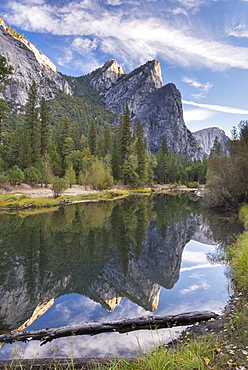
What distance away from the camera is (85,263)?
37.9 ft

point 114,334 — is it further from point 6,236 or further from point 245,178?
point 245,178

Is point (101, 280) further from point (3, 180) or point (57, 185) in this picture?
point (3, 180)

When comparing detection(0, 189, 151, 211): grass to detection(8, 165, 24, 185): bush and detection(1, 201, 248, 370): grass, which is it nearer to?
detection(8, 165, 24, 185): bush

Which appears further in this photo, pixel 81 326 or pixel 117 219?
pixel 117 219

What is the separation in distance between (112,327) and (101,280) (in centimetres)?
383

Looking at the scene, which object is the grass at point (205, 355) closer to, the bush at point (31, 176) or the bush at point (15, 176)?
the bush at point (15, 176)

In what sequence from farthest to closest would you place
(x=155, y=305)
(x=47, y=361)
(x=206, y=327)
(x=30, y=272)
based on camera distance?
(x=30, y=272) < (x=155, y=305) < (x=206, y=327) < (x=47, y=361)

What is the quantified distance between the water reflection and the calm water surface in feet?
0.12

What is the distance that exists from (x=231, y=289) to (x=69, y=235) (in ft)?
37.6

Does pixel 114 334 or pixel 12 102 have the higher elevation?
pixel 12 102

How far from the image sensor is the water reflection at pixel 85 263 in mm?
8078

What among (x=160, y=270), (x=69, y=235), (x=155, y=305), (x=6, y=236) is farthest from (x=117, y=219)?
(x=155, y=305)

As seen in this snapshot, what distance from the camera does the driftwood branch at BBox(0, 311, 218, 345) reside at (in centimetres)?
546

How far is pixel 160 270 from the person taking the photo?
10914 mm
